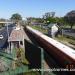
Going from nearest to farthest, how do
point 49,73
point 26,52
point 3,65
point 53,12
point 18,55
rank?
point 49,73
point 3,65
point 18,55
point 26,52
point 53,12

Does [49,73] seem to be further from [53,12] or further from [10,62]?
[53,12]

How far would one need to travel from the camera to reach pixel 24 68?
12672 millimetres

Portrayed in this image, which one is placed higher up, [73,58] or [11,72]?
[73,58]

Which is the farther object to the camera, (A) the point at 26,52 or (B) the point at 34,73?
(A) the point at 26,52

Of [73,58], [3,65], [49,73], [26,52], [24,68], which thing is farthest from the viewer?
[26,52]

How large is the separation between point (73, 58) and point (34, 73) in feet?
8.29

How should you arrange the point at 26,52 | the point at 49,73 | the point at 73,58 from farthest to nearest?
the point at 26,52 → the point at 73,58 → the point at 49,73

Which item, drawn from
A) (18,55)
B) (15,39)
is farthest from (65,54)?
(15,39)

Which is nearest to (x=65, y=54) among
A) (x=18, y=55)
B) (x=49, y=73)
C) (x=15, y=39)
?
(x=49, y=73)

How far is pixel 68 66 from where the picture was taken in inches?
460

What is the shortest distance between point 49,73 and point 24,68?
251cm

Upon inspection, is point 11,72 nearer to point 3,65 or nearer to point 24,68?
point 24,68

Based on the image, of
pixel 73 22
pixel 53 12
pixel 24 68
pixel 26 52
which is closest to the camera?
pixel 24 68

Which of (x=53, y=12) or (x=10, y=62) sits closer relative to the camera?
(x=10, y=62)
